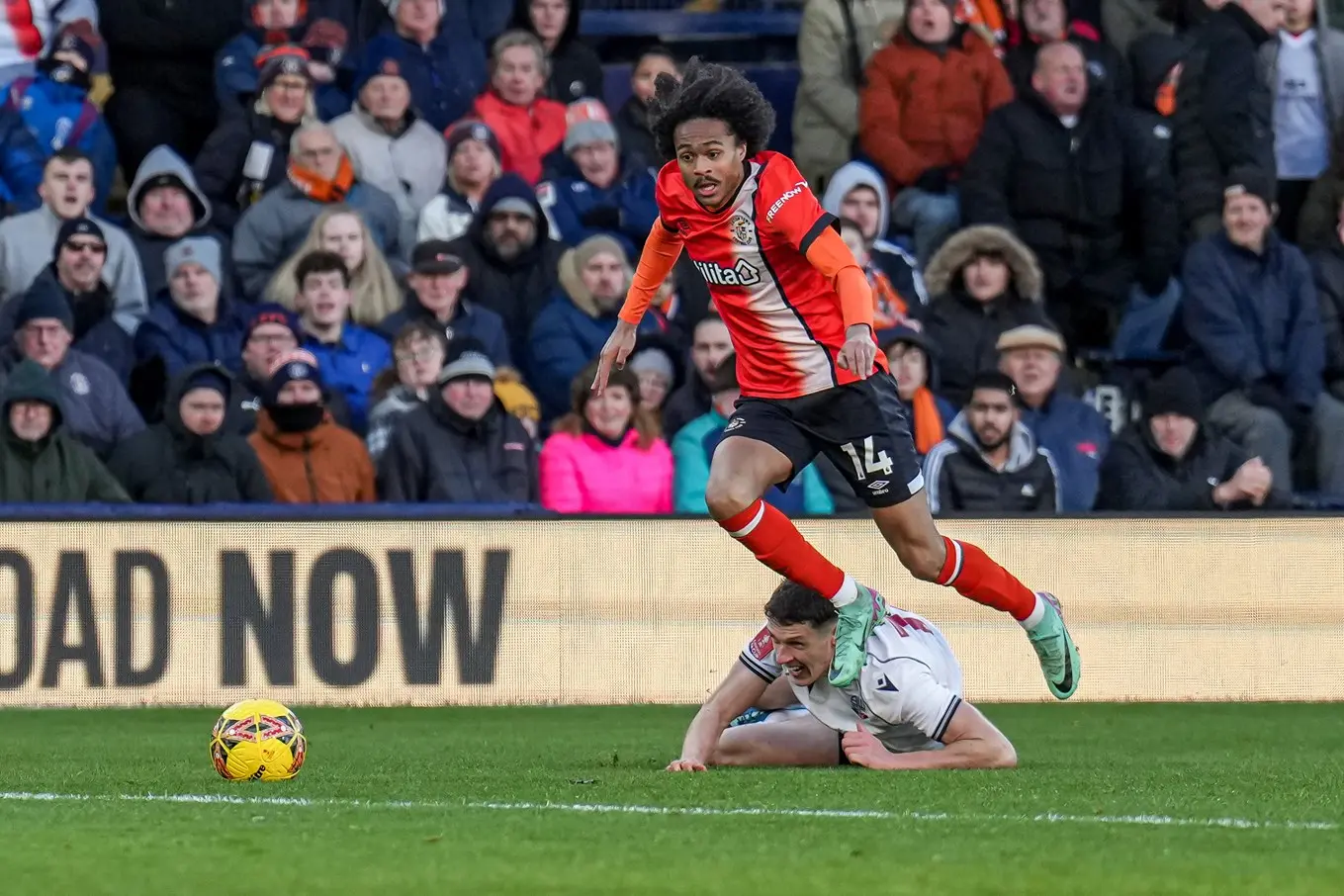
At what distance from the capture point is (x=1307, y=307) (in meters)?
13.7

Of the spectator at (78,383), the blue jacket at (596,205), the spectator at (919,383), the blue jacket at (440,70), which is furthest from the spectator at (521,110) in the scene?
the spectator at (78,383)

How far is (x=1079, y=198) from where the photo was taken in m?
14.4

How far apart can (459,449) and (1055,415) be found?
10.9ft

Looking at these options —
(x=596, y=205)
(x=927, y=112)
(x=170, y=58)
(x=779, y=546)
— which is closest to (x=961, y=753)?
(x=779, y=546)

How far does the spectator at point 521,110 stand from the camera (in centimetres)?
1457

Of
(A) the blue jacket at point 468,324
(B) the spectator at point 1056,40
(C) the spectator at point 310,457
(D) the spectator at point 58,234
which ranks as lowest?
(C) the spectator at point 310,457

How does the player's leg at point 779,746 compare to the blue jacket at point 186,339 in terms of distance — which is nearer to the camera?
the player's leg at point 779,746

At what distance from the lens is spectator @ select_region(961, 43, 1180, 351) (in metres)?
14.3

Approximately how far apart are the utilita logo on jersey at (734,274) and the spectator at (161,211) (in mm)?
6130

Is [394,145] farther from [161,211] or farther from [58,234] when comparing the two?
[58,234]

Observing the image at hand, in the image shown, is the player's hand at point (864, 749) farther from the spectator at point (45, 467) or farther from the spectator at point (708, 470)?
the spectator at point (45, 467)

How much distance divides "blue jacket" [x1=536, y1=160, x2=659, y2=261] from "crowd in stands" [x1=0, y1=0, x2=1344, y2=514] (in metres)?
0.02

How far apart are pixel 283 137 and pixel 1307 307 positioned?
6265 mm

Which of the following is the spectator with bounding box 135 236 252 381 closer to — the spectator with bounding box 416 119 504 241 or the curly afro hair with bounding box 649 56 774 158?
the spectator with bounding box 416 119 504 241
